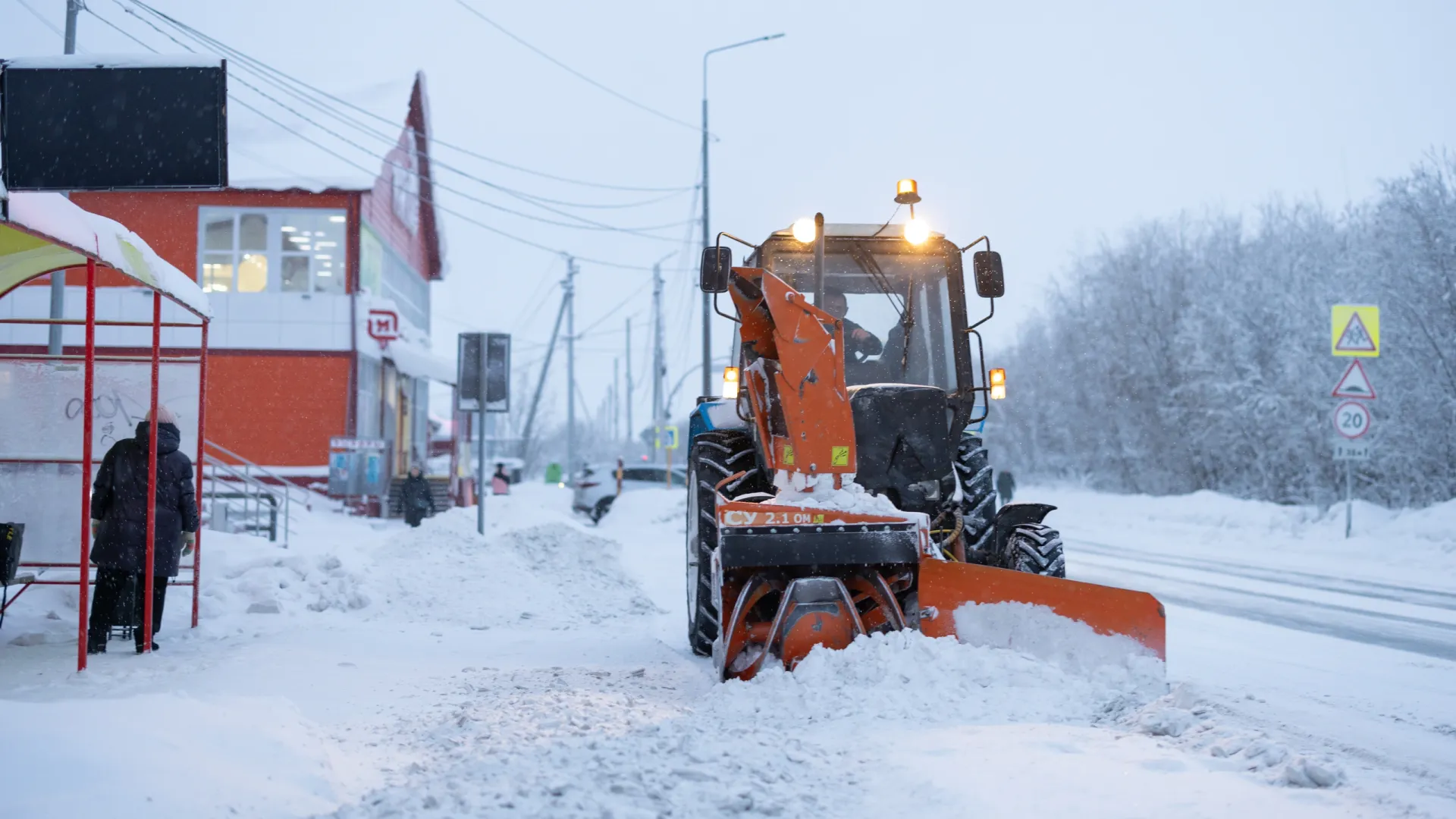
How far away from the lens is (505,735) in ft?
16.7

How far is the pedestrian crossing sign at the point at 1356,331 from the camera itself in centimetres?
1645

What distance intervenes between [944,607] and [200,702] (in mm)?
3718

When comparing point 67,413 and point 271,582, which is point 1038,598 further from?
point 67,413

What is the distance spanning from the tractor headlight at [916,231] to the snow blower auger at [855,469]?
0.02 m

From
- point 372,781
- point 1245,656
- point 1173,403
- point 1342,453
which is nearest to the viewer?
point 372,781

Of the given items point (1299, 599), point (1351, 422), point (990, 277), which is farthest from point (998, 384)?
point (1351, 422)

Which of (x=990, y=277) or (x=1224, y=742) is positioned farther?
(x=990, y=277)

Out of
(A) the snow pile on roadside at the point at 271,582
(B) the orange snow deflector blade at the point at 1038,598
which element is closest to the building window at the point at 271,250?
(A) the snow pile on roadside at the point at 271,582

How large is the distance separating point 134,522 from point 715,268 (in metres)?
4.55

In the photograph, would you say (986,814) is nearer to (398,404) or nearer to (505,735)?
(505,735)

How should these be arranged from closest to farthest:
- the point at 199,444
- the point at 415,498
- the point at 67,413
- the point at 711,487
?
the point at 711,487 → the point at 67,413 → the point at 199,444 → the point at 415,498

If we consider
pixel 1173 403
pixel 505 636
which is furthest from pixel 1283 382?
pixel 505 636

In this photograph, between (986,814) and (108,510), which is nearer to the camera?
(986,814)

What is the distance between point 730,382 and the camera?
774cm
